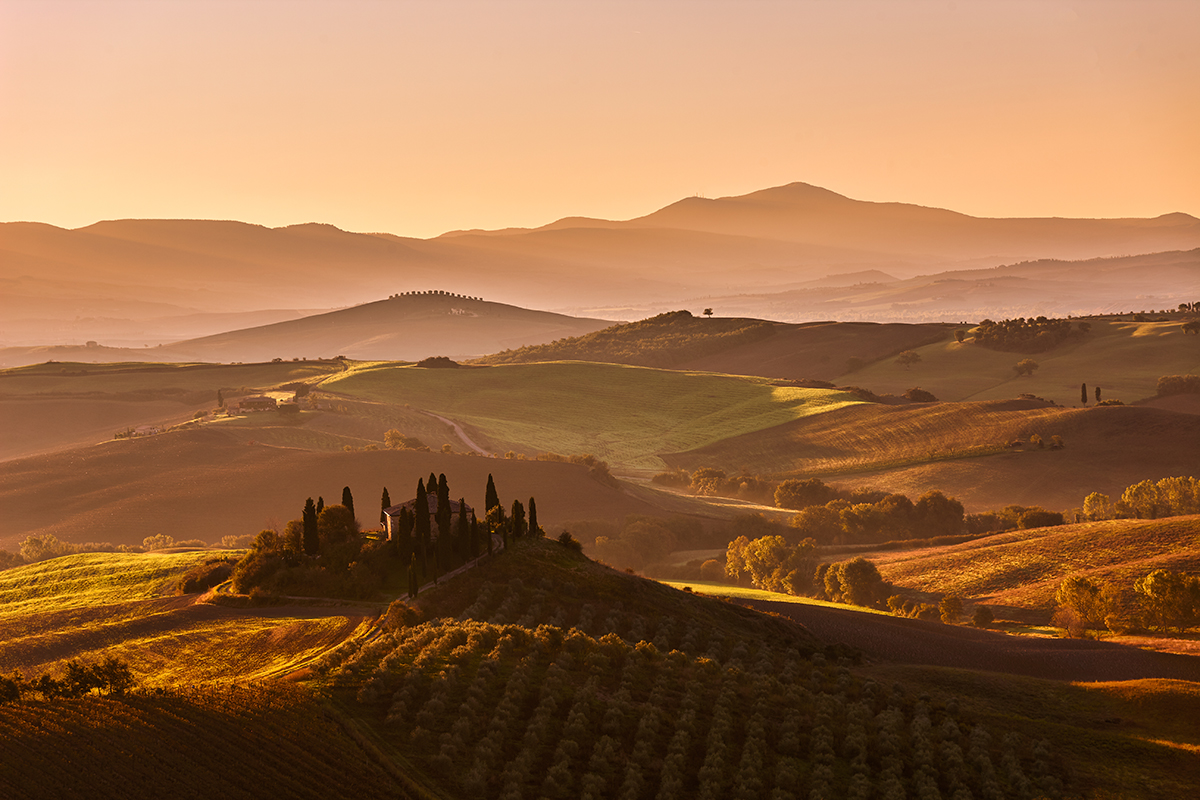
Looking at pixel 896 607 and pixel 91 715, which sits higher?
pixel 91 715

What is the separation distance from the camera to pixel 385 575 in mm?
50344

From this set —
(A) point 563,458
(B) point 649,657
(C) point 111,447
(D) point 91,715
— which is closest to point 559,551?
(B) point 649,657

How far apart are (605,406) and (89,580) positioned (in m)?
122

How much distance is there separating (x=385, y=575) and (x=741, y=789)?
90.6 feet

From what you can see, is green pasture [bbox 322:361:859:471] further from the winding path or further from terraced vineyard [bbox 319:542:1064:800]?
terraced vineyard [bbox 319:542:1064:800]

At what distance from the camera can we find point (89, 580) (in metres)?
60.7

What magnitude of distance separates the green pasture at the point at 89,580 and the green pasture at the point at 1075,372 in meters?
145

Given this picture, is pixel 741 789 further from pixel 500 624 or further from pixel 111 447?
pixel 111 447

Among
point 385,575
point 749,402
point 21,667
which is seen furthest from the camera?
point 749,402

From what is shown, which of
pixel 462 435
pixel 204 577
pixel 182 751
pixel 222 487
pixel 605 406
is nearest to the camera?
pixel 182 751

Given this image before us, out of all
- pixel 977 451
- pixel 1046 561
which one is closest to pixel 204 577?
pixel 1046 561

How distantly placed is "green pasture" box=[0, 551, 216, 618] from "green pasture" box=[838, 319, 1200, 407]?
5715 inches

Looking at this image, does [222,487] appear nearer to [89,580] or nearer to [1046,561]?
[89,580]

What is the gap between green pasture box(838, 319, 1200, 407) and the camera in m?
166
